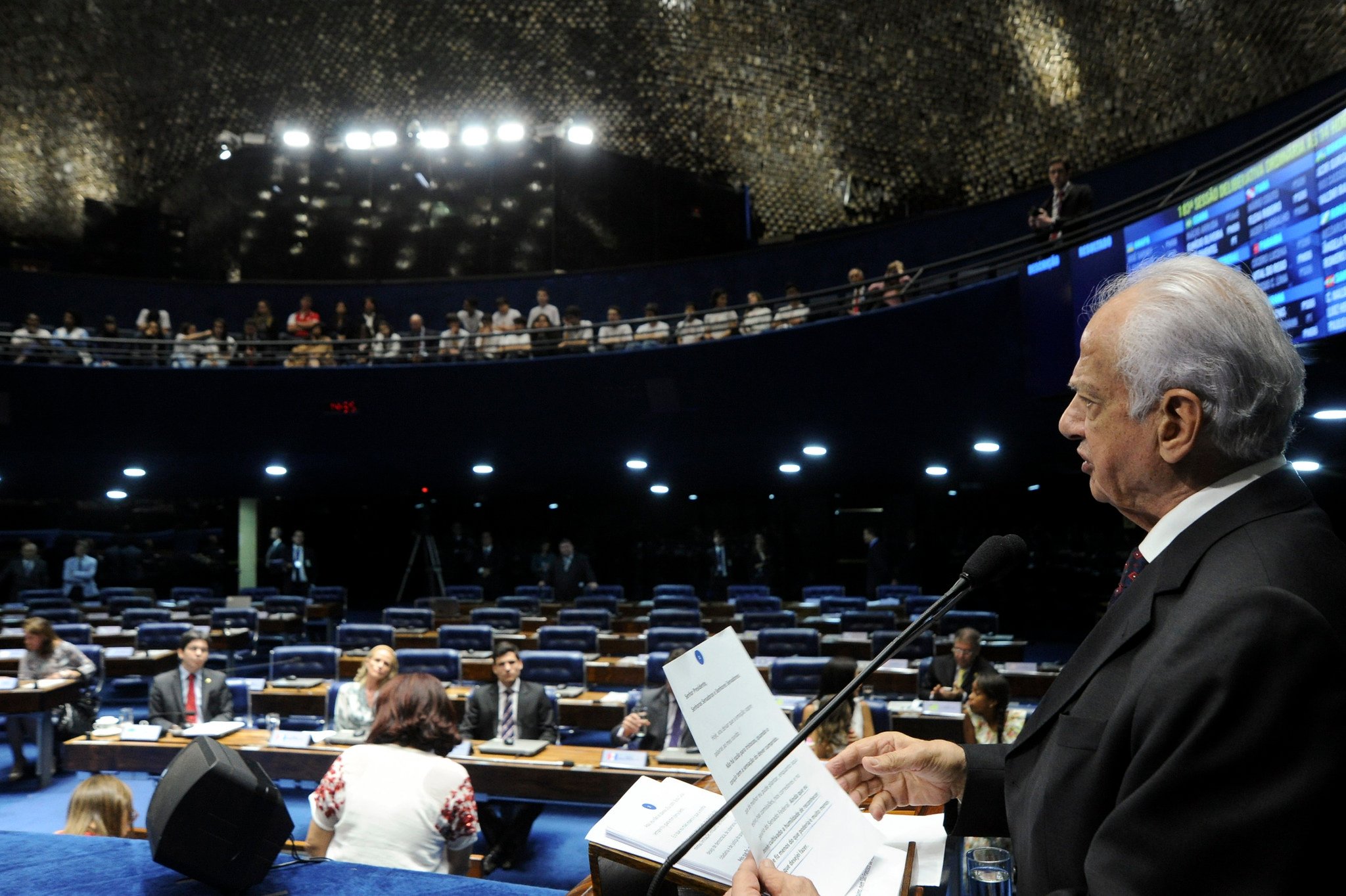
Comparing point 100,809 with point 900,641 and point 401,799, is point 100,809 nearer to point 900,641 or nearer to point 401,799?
point 401,799

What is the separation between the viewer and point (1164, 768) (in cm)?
81

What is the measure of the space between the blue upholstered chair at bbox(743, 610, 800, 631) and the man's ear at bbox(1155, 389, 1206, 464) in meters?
9.00

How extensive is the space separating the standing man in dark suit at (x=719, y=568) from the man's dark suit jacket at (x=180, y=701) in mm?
10789

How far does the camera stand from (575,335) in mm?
13500

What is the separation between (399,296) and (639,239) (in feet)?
15.5

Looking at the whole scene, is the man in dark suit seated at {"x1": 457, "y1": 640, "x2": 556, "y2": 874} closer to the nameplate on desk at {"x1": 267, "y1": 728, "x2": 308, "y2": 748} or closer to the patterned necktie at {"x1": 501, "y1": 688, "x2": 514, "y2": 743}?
the patterned necktie at {"x1": 501, "y1": 688, "x2": 514, "y2": 743}

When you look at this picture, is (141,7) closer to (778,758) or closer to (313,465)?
(313,465)

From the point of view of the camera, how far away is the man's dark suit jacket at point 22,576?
49.2 ft

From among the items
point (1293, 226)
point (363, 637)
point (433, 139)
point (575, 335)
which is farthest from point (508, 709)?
point (433, 139)

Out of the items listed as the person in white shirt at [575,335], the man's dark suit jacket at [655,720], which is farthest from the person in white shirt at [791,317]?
the man's dark suit jacket at [655,720]

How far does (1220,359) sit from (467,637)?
8.41m

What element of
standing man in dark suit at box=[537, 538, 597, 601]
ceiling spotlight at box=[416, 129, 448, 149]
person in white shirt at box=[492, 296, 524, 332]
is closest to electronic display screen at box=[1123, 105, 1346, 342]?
person in white shirt at box=[492, 296, 524, 332]

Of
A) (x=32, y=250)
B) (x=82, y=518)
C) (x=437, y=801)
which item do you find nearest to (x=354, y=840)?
(x=437, y=801)

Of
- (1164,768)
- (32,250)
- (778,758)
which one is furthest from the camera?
(32,250)
